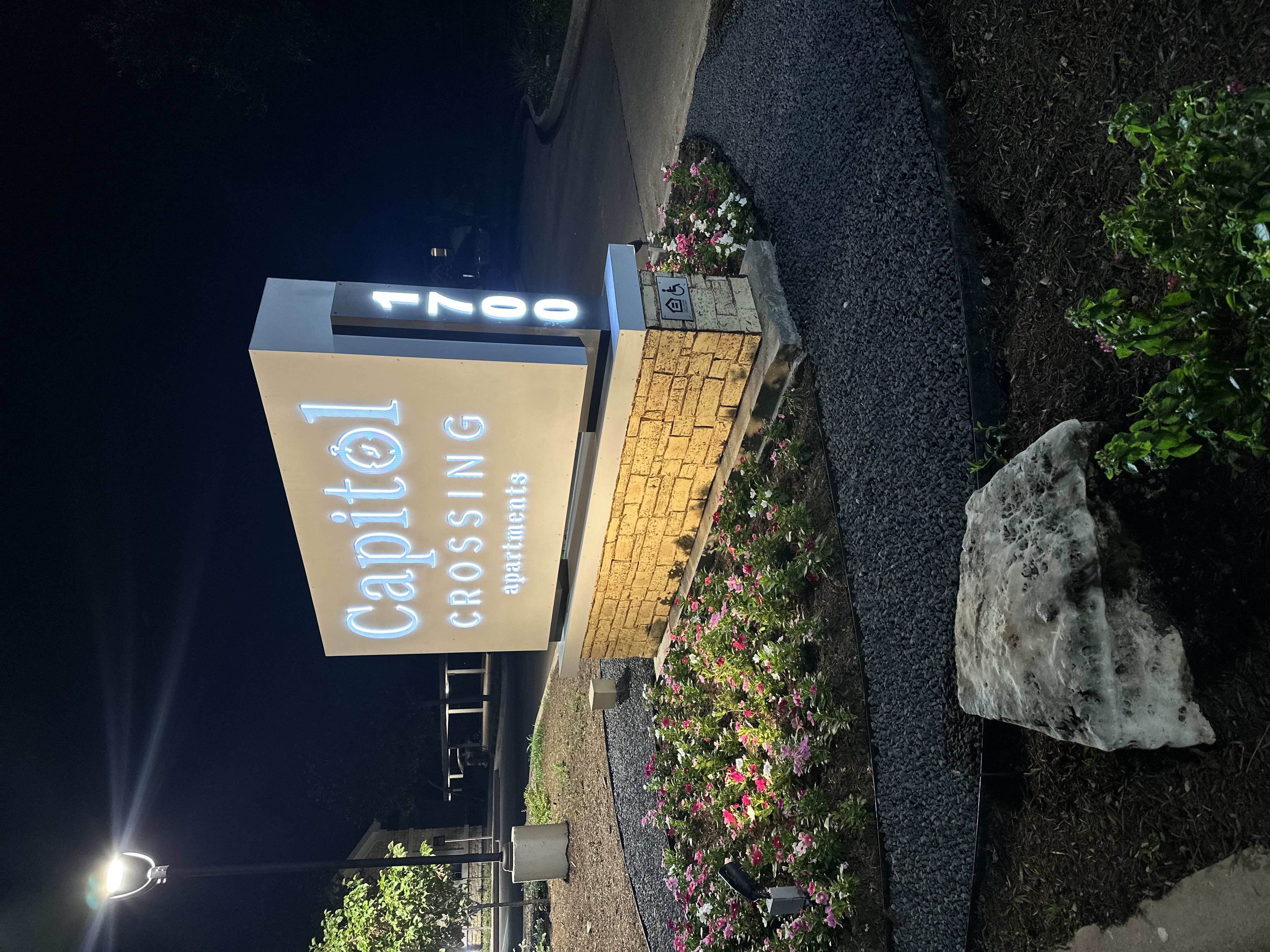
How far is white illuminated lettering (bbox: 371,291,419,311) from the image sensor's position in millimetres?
3949

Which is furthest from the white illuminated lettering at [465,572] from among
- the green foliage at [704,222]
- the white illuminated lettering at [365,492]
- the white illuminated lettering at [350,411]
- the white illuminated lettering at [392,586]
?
the green foliage at [704,222]

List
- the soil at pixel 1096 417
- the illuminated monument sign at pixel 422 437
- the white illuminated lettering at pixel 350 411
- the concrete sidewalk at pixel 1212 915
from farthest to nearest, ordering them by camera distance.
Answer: the white illuminated lettering at pixel 350 411
the illuminated monument sign at pixel 422 437
the soil at pixel 1096 417
the concrete sidewalk at pixel 1212 915

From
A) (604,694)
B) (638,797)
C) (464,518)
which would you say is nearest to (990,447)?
(464,518)

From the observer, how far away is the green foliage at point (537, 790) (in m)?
9.62

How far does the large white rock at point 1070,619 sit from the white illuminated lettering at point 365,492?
122 inches

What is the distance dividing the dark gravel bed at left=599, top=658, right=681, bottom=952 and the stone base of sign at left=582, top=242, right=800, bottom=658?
152 centimetres

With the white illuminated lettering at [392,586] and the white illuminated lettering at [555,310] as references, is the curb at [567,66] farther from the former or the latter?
the white illuminated lettering at [392,586]

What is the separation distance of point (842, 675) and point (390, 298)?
290 cm

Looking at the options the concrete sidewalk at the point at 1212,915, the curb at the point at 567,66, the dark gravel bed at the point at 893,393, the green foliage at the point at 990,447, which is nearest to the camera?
the concrete sidewalk at the point at 1212,915

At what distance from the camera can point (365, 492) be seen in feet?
14.7

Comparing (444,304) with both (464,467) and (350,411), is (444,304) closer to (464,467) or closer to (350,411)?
(350,411)

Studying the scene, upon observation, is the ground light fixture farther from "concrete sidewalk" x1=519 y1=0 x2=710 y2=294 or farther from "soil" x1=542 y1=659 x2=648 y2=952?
"concrete sidewalk" x1=519 y1=0 x2=710 y2=294

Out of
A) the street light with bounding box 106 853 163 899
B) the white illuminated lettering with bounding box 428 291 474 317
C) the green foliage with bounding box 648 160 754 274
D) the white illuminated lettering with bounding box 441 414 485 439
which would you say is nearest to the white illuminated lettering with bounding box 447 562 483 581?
the white illuminated lettering with bounding box 441 414 485 439

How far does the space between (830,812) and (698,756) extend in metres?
1.39
